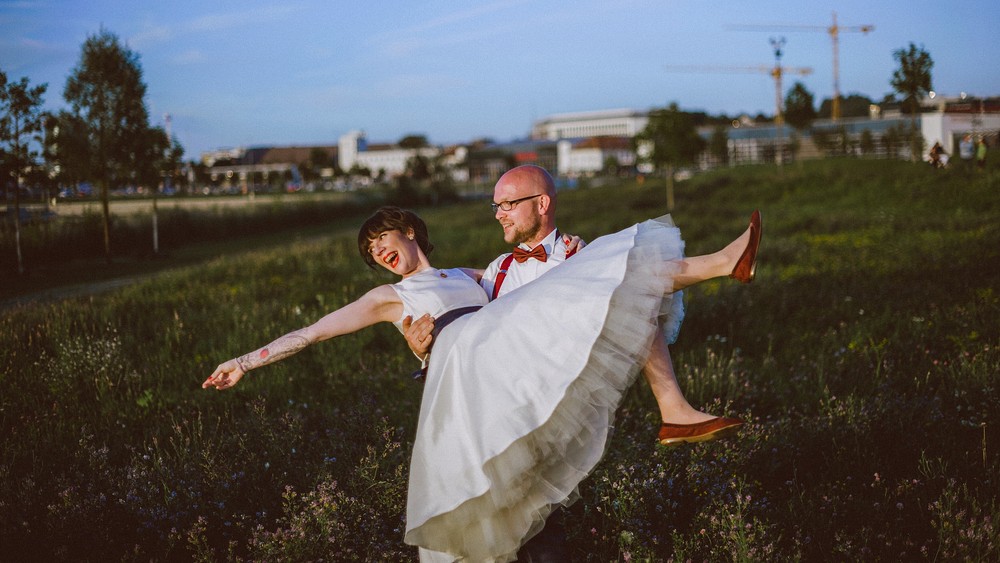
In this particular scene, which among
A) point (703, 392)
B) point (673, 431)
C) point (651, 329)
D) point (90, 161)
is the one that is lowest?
point (703, 392)

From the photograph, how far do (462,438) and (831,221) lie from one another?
695 inches

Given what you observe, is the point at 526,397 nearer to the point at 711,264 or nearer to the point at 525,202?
the point at 711,264

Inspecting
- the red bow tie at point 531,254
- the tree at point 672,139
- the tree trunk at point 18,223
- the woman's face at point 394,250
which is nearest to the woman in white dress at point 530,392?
the red bow tie at point 531,254

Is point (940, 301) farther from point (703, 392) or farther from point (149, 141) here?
point (149, 141)

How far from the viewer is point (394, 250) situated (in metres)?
4.15

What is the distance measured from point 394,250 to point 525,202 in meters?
0.72

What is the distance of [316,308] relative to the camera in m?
11.3

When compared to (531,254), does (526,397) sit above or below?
below

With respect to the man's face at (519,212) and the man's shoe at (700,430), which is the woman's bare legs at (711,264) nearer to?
the man's shoe at (700,430)

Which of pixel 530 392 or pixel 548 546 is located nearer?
pixel 530 392

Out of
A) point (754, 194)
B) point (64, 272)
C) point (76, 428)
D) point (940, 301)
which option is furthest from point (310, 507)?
point (754, 194)

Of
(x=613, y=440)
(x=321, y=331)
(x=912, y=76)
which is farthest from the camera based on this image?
(x=912, y=76)

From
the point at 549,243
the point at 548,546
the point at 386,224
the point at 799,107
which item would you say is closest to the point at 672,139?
the point at 799,107

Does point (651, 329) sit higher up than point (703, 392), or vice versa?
point (651, 329)
